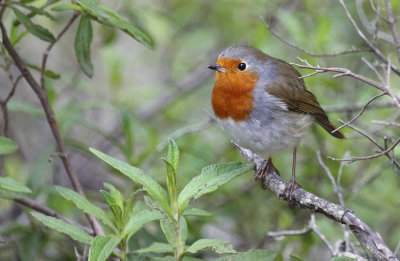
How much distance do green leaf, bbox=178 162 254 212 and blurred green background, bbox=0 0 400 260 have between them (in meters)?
0.92

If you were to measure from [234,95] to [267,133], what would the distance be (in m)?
0.33

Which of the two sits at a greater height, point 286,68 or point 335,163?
point 286,68

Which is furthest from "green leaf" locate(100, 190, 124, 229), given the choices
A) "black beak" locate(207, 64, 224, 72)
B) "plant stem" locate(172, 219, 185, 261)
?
"black beak" locate(207, 64, 224, 72)

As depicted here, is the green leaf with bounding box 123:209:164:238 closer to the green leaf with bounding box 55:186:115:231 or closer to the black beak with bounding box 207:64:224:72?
the green leaf with bounding box 55:186:115:231

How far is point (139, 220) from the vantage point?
2.32 metres

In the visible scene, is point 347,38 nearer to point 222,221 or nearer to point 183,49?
point 183,49

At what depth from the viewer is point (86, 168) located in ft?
18.6

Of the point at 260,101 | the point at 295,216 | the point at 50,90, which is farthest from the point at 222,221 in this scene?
the point at 50,90

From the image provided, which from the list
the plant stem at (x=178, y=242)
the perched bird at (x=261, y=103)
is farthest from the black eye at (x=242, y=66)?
the plant stem at (x=178, y=242)

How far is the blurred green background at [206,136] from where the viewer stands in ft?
12.2

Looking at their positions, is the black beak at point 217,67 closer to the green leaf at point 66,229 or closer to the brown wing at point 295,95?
the brown wing at point 295,95

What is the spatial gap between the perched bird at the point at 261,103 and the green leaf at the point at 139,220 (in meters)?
1.20

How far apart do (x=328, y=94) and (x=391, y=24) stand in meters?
2.20

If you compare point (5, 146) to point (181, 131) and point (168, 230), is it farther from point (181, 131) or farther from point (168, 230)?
point (181, 131)
